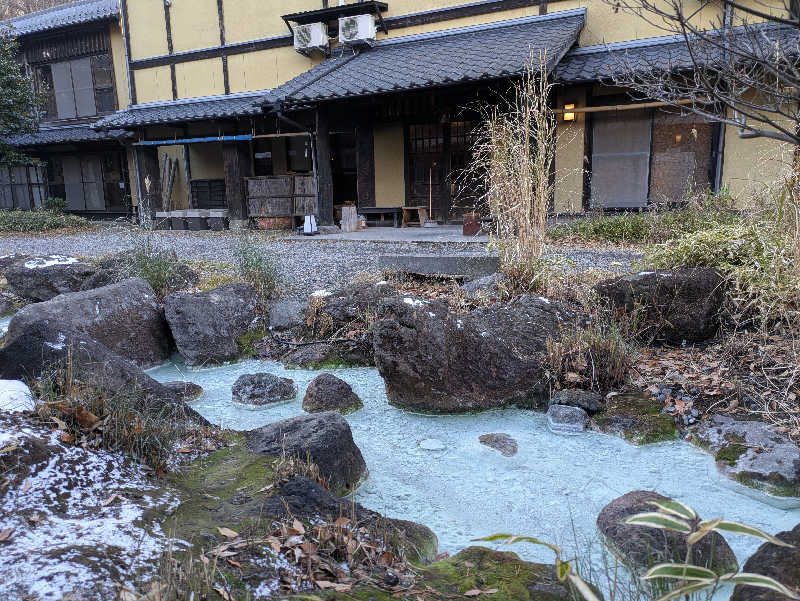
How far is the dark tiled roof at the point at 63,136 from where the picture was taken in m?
15.0

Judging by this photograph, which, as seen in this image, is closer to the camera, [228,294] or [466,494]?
[466,494]

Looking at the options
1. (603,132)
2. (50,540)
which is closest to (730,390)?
(50,540)

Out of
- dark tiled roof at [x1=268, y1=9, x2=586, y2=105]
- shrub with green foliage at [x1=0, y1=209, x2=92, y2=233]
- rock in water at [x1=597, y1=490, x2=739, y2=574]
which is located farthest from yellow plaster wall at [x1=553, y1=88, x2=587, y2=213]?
shrub with green foliage at [x1=0, y1=209, x2=92, y2=233]

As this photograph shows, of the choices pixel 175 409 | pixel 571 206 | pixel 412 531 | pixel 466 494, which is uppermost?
pixel 571 206

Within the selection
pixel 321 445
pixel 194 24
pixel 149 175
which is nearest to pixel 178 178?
pixel 149 175

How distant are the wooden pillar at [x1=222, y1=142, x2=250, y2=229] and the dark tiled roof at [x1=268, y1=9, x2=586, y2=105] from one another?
8.16 feet

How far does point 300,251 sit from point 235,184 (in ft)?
16.2

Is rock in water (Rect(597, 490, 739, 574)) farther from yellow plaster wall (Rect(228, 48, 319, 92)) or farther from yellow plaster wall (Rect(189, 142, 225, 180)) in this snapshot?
yellow plaster wall (Rect(189, 142, 225, 180))

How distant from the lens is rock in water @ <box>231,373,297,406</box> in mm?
4285

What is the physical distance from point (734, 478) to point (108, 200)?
56.5 ft

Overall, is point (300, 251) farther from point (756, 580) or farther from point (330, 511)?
point (756, 580)

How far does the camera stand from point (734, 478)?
3078mm

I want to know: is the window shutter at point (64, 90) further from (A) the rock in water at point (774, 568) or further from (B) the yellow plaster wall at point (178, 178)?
(A) the rock in water at point (774, 568)

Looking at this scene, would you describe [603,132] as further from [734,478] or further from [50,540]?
[50,540]
